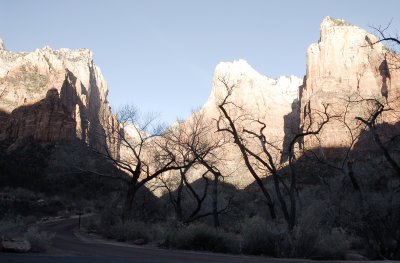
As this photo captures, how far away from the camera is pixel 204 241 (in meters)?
14.6

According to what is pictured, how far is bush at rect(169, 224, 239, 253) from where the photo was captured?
14.2 metres

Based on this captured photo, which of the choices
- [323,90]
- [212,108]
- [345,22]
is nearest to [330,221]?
[323,90]

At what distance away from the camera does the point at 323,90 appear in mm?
104000

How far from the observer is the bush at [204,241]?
559 inches

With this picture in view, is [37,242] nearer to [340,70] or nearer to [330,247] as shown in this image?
[330,247]

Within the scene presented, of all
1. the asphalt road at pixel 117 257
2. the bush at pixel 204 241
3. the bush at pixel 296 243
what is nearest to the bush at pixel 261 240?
the bush at pixel 296 243

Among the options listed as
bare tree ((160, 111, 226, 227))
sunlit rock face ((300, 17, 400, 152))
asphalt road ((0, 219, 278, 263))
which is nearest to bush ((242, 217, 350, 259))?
asphalt road ((0, 219, 278, 263))

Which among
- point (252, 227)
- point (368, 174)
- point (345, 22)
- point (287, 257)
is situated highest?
point (345, 22)

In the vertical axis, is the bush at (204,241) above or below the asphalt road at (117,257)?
above

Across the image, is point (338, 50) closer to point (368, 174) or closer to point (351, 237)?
point (368, 174)

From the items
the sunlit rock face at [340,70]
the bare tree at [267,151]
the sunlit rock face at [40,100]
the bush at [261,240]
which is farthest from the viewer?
the sunlit rock face at [340,70]

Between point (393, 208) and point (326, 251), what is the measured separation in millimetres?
5884

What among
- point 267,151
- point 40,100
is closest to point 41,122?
point 40,100

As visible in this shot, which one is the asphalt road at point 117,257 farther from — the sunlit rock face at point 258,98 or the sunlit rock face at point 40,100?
the sunlit rock face at point 258,98
